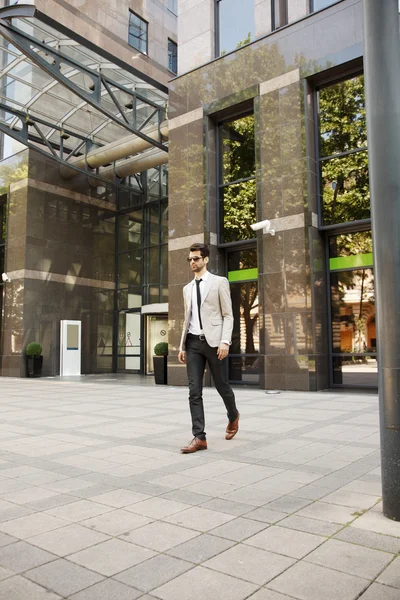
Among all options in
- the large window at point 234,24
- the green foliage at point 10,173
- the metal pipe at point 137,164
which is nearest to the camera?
the large window at point 234,24

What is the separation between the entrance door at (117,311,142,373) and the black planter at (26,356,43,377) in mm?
3802

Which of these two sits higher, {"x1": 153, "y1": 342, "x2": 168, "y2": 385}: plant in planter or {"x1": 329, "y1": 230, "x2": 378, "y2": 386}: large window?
{"x1": 329, "y1": 230, "x2": 378, "y2": 386}: large window

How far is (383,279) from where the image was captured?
313 cm

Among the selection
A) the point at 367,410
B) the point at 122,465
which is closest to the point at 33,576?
the point at 122,465

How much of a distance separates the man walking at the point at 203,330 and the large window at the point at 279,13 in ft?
36.3

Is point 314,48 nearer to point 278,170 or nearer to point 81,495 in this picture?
point 278,170

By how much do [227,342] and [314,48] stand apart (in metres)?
10.5

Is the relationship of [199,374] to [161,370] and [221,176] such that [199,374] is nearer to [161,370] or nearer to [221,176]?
[161,370]

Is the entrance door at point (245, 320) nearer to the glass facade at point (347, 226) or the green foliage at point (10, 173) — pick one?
the glass facade at point (347, 226)

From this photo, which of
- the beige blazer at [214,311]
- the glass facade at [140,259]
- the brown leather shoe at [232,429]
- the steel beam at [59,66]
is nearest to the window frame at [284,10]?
the steel beam at [59,66]

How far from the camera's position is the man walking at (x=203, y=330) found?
5160 millimetres

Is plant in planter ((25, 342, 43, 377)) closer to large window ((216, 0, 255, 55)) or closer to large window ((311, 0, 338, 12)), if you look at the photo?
large window ((216, 0, 255, 55))

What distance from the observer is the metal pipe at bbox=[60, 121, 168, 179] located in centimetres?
1802

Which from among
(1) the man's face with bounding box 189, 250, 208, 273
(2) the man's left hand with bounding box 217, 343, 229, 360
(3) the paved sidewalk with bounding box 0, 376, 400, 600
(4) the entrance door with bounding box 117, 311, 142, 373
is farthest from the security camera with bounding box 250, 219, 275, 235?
(4) the entrance door with bounding box 117, 311, 142, 373
